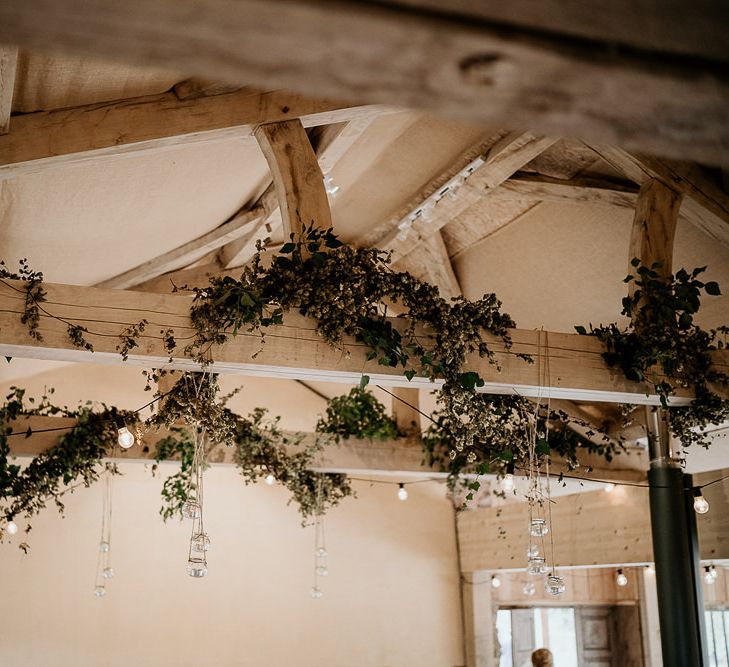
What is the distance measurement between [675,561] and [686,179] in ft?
7.24

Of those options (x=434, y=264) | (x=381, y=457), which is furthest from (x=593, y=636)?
(x=434, y=264)

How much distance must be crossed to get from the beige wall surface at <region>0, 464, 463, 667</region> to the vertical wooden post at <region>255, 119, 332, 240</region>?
5.60 meters

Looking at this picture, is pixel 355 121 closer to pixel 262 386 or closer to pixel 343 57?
pixel 343 57

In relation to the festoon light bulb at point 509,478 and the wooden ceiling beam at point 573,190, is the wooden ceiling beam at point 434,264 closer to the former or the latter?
the wooden ceiling beam at point 573,190

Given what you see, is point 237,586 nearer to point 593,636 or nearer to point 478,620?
point 478,620

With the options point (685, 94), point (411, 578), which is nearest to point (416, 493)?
point (411, 578)

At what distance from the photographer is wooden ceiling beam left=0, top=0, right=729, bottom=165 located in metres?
0.72

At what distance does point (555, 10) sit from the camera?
0.77 metres

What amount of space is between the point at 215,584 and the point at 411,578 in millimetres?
2400

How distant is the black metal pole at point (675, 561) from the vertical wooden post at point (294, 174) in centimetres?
233

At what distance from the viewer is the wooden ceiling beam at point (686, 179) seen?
422 cm

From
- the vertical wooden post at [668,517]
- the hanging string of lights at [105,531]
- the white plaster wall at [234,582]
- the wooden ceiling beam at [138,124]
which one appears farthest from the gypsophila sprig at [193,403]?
the white plaster wall at [234,582]

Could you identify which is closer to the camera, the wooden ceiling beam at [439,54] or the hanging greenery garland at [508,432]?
the wooden ceiling beam at [439,54]

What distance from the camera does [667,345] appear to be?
3795mm
